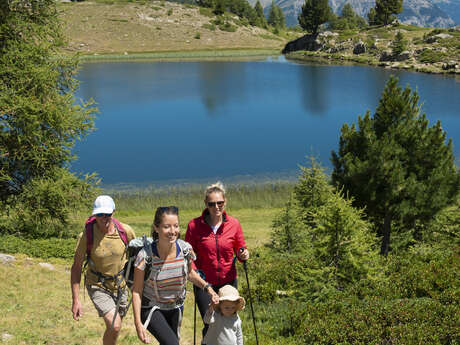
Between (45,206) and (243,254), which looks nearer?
(243,254)

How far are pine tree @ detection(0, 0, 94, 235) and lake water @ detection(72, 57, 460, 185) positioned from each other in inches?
676

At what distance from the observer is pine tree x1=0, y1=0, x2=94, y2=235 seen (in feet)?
47.8

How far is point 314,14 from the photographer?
438 ft

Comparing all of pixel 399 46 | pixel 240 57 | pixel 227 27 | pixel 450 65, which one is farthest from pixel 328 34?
pixel 450 65

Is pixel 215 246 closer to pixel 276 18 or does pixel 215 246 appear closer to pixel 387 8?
pixel 387 8

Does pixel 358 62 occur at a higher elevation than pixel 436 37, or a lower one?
lower

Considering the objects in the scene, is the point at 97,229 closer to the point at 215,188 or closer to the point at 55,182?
the point at 215,188

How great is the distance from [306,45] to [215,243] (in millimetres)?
136841

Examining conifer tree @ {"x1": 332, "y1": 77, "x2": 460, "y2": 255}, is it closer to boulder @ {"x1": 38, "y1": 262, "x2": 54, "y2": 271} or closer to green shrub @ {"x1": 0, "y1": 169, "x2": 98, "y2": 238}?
green shrub @ {"x1": 0, "y1": 169, "x2": 98, "y2": 238}

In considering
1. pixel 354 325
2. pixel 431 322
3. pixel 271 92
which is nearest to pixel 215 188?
pixel 354 325

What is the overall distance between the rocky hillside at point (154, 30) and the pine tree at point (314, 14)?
45.9 feet

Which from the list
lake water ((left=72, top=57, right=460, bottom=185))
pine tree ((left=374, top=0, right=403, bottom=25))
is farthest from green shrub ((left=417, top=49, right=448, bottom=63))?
pine tree ((left=374, top=0, right=403, bottom=25))

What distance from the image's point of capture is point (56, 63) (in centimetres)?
1581

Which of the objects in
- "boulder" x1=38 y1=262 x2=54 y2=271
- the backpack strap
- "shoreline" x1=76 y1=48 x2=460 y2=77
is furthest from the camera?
"shoreline" x1=76 y1=48 x2=460 y2=77
